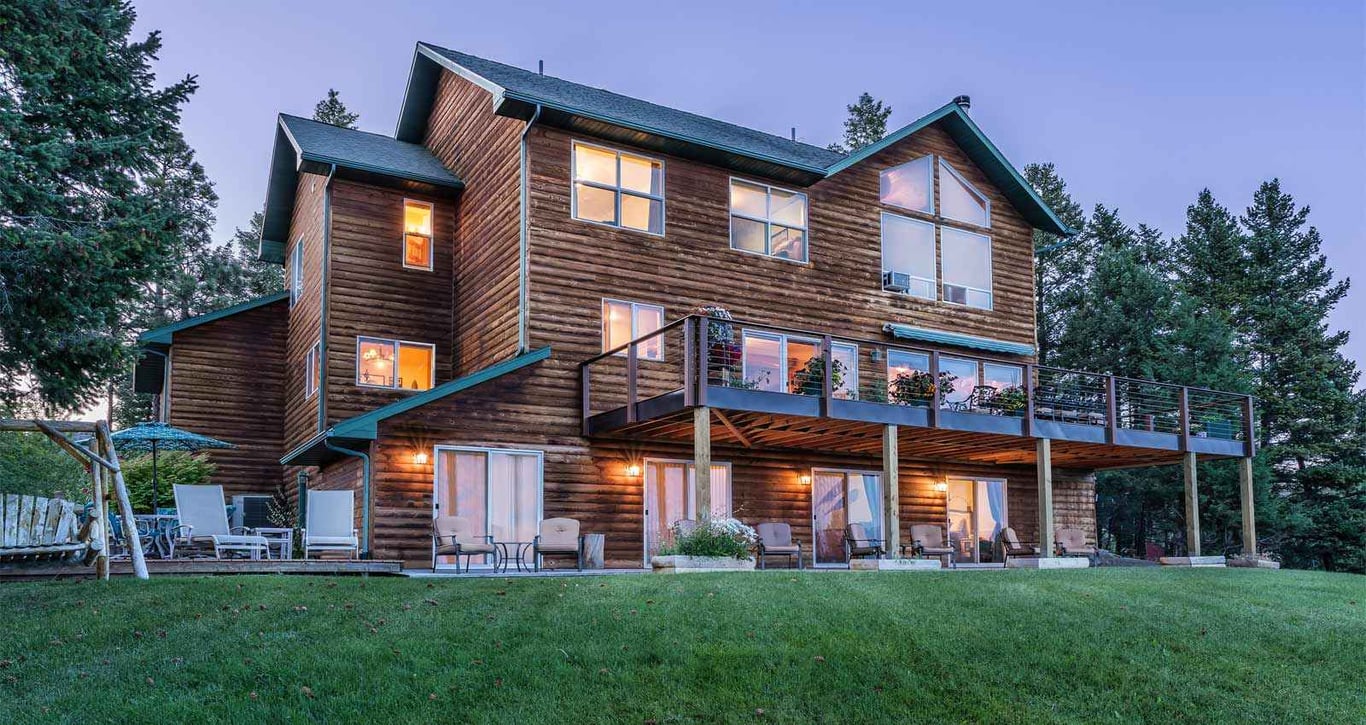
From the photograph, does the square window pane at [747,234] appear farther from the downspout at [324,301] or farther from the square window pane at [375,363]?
the downspout at [324,301]

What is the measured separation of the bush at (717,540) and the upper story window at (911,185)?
9.03 m

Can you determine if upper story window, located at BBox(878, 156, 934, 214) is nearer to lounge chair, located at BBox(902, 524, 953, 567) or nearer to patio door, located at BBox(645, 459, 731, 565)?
lounge chair, located at BBox(902, 524, 953, 567)

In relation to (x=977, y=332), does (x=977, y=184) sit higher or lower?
higher

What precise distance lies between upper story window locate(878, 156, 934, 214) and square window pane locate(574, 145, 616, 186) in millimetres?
5679

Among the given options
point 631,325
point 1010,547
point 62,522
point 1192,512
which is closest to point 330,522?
point 62,522

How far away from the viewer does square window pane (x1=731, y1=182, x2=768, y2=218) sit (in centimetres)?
1927

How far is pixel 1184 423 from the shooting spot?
800 inches

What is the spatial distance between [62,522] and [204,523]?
8.00ft

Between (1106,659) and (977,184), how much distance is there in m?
14.8

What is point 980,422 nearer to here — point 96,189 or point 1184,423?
point 1184,423

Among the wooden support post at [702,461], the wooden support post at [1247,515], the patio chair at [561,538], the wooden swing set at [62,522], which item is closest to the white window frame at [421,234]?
the patio chair at [561,538]

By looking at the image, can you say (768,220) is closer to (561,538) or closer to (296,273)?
(561,538)

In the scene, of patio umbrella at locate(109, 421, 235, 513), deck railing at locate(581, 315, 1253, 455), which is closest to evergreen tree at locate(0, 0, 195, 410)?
patio umbrella at locate(109, 421, 235, 513)

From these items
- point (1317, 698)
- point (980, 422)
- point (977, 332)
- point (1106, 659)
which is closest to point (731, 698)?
point (1106, 659)
